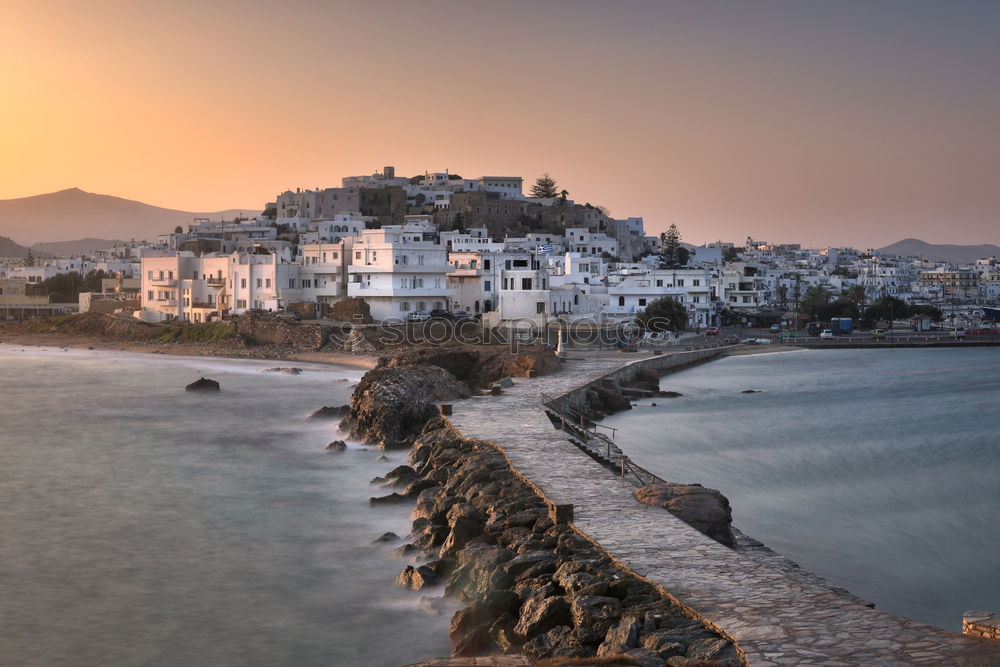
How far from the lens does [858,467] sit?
26422 mm

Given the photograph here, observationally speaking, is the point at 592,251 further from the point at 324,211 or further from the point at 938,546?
the point at 938,546

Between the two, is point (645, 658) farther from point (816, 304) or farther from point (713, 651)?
point (816, 304)

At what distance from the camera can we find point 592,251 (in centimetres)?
8925

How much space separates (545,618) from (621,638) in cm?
130

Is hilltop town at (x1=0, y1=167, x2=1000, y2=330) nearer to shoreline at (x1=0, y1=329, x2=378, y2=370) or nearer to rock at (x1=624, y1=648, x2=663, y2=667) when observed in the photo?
shoreline at (x1=0, y1=329, x2=378, y2=370)

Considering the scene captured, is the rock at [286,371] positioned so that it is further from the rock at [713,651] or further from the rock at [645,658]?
the rock at [713,651]

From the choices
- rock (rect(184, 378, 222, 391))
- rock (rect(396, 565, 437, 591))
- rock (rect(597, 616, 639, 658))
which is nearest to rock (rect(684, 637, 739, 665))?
rock (rect(597, 616, 639, 658))

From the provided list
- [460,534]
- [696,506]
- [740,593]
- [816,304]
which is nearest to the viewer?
[740,593]

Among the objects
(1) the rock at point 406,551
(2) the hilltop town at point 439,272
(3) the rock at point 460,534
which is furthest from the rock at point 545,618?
(2) the hilltop town at point 439,272

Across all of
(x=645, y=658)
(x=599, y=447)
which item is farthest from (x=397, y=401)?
(x=645, y=658)

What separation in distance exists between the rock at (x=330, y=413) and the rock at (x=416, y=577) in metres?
15.7

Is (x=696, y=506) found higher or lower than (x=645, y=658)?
higher

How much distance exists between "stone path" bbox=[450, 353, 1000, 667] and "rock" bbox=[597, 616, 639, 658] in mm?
652

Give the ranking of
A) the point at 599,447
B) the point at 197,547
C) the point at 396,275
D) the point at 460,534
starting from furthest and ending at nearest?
the point at 396,275 < the point at 599,447 < the point at 197,547 < the point at 460,534
